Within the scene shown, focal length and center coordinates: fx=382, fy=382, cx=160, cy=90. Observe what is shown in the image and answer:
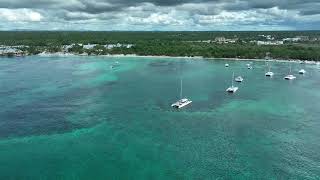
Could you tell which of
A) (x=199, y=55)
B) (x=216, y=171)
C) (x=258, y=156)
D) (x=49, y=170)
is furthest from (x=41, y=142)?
(x=199, y=55)

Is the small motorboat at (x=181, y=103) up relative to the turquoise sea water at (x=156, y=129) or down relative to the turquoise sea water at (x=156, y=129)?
up

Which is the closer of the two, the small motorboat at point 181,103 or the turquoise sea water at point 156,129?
the turquoise sea water at point 156,129

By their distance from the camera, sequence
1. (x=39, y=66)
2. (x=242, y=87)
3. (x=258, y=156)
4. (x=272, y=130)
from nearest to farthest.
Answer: (x=258, y=156) → (x=272, y=130) → (x=242, y=87) → (x=39, y=66)

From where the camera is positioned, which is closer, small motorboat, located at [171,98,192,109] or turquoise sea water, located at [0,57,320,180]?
turquoise sea water, located at [0,57,320,180]

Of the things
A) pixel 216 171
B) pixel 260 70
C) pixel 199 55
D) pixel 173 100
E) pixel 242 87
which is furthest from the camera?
pixel 199 55

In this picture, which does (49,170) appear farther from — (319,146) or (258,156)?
(319,146)

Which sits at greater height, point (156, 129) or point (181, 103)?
point (181, 103)

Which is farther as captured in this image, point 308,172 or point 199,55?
point 199,55

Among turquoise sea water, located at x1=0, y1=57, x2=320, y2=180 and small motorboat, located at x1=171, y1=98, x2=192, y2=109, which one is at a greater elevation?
small motorboat, located at x1=171, y1=98, x2=192, y2=109
